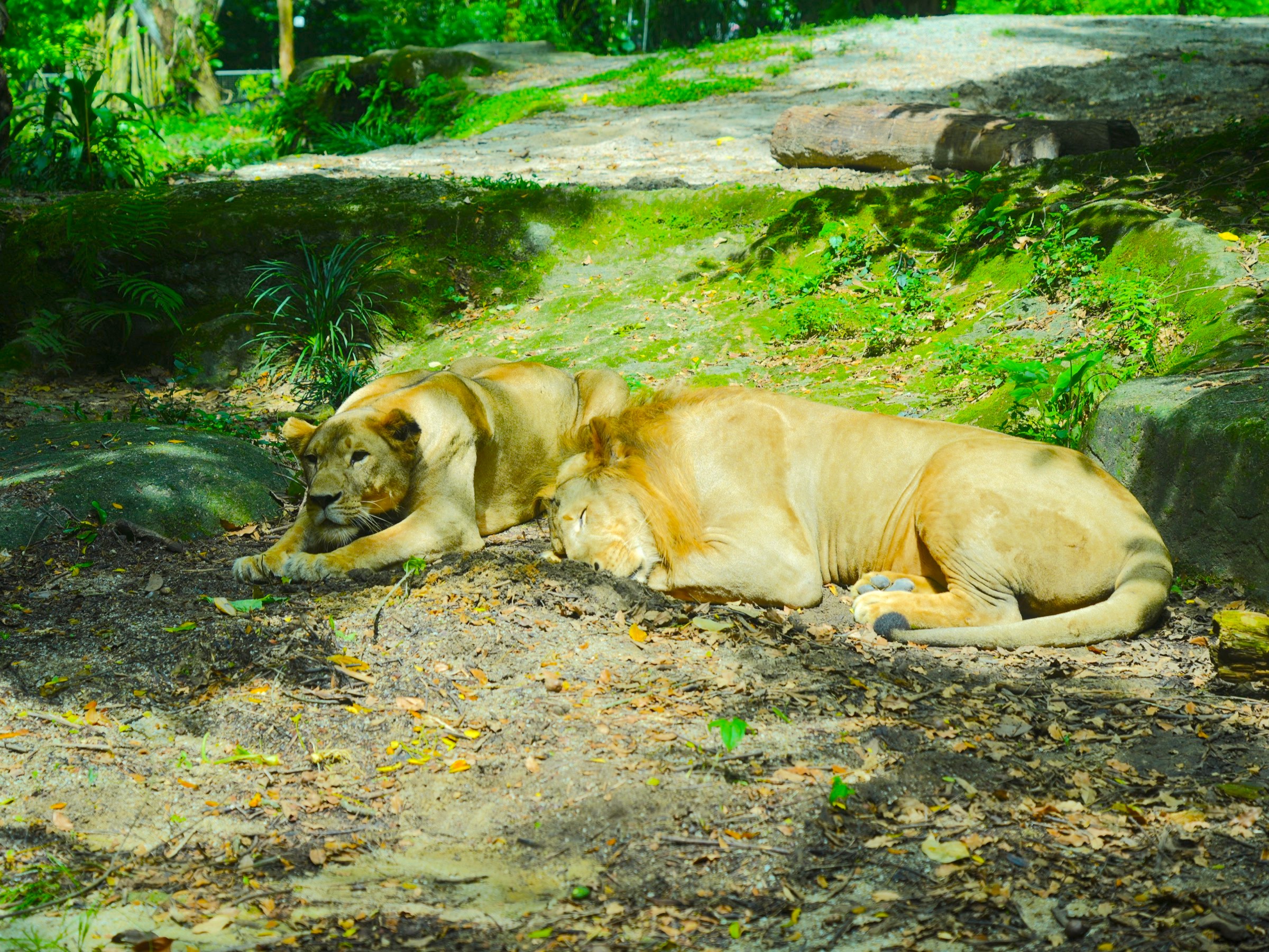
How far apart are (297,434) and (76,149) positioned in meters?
9.71

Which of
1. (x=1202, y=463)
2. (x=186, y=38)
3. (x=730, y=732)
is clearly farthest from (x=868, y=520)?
(x=186, y=38)

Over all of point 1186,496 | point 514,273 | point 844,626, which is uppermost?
point 514,273

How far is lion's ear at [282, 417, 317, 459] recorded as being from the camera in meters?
5.63

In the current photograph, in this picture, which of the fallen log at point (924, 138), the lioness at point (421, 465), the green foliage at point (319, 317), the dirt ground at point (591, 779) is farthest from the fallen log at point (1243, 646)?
the fallen log at point (924, 138)

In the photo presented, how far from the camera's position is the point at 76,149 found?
12.9m

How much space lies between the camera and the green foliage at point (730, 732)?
361 centimetres

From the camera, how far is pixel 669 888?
2.92 m

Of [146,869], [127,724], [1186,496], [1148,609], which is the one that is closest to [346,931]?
[146,869]

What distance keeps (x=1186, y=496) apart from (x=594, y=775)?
3717mm

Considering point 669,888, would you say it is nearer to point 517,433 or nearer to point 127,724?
point 127,724

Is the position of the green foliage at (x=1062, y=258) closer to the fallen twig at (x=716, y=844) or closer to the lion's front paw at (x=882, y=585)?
the lion's front paw at (x=882, y=585)

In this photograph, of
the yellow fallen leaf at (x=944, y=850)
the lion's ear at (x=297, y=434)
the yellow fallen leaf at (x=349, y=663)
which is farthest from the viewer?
the lion's ear at (x=297, y=434)

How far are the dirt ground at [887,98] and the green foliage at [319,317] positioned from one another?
3.88 metres

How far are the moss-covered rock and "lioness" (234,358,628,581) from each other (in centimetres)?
96
